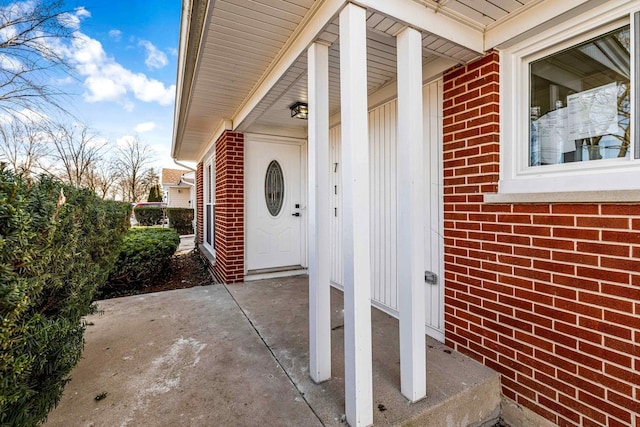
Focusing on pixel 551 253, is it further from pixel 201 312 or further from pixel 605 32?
pixel 201 312

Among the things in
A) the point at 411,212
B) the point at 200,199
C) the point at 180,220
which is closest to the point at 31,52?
the point at 200,199

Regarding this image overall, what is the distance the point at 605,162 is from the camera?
1704 mm

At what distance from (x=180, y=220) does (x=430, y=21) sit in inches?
595

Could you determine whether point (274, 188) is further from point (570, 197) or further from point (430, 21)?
point (570, 197)

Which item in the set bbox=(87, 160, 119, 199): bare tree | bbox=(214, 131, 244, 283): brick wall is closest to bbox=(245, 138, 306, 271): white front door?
bbox=(214, 131, 244, 283): brick wall

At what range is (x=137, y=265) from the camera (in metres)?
4.87

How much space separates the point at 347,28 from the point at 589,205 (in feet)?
5.76

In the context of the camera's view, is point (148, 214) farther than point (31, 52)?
Yes

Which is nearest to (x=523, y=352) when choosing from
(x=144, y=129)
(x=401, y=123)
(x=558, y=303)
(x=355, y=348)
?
(x=558, y=303)

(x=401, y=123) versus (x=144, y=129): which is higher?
(x=144, y=129)

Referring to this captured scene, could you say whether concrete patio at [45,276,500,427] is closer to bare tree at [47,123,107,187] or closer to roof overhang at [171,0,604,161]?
roof overhang at [171,0,604,161]

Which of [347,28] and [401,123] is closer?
[347,28]

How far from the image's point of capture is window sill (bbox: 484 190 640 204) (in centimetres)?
153

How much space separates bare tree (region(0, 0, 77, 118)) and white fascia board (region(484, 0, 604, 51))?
271 inches
